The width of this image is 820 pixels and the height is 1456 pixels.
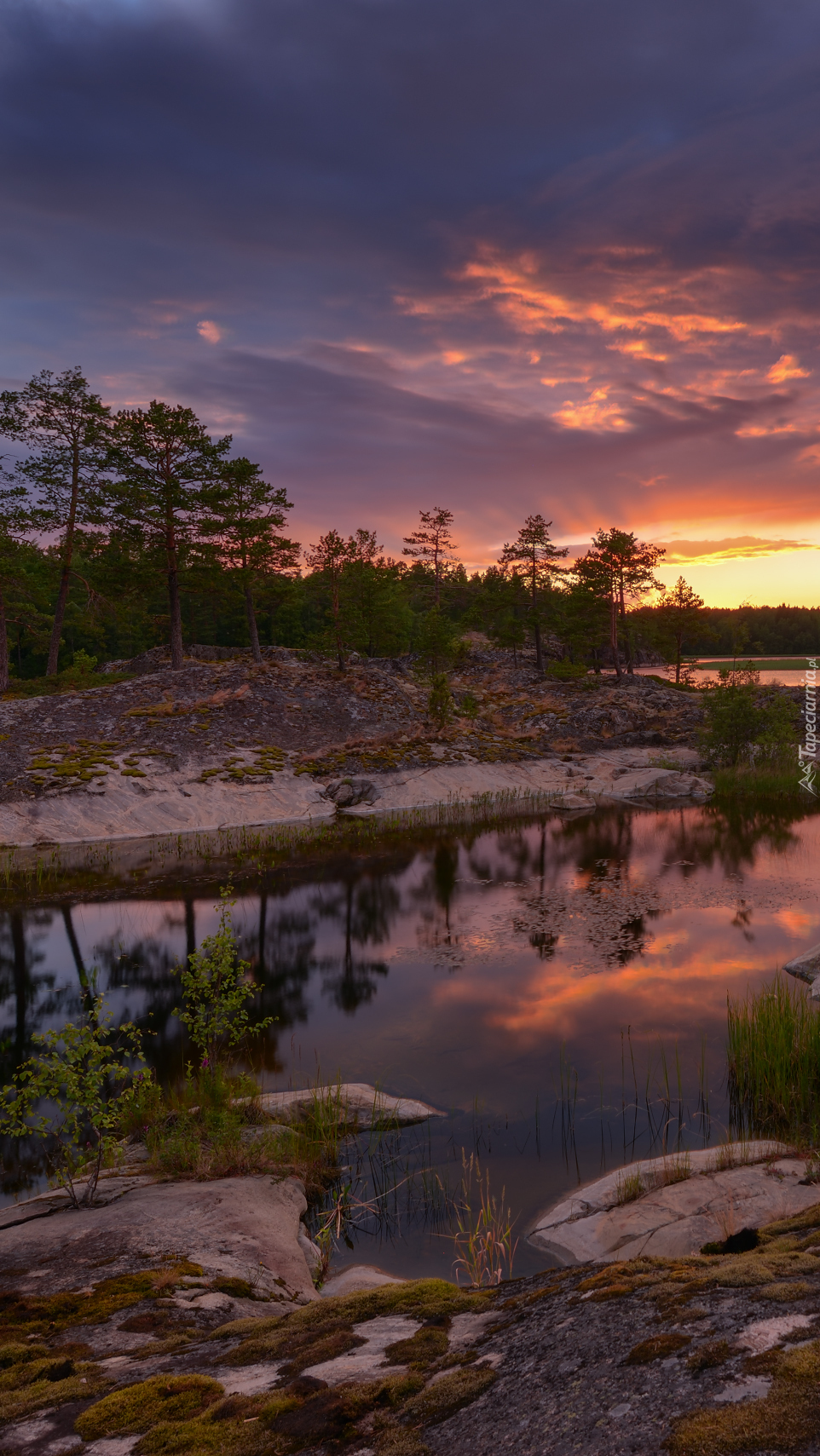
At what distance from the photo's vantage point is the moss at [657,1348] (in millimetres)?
3623

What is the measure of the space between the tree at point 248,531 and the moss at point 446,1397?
56.1m

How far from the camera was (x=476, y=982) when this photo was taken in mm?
18672

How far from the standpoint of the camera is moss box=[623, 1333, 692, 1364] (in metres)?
3.62

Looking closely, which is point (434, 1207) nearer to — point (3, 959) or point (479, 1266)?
point (479, 1266)

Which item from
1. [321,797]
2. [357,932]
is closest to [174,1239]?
[357,932]

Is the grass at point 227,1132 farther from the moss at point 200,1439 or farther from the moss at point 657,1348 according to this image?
the moss at point 657,1348

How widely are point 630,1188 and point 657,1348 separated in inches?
264

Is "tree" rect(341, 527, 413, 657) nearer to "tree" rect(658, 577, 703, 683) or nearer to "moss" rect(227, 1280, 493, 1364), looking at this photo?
"tree" rect(658, 577, 703, 683)

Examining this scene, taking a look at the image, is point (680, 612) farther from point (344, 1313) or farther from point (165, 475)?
point (344, 1313)

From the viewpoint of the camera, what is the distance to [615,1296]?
4.58 metres

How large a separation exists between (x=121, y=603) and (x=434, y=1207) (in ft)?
185

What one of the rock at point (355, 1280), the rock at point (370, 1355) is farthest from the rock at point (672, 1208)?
the rock at point (370, 1355)

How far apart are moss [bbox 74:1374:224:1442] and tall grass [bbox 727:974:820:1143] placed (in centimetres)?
911

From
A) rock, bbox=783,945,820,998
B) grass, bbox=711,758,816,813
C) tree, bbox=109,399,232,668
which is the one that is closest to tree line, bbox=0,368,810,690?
tree, bbox=109,399,232,668
